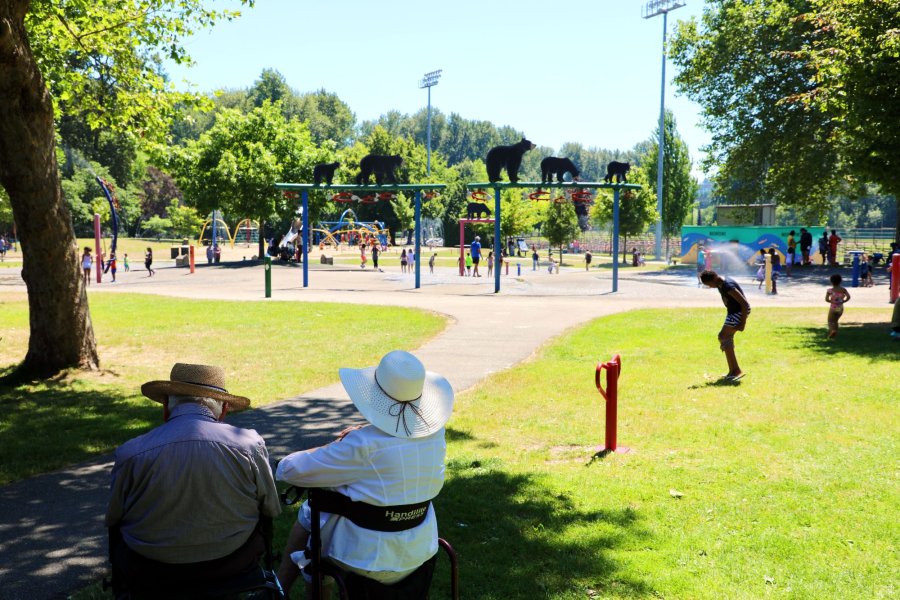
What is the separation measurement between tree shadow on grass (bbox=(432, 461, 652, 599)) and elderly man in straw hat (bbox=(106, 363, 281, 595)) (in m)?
1.59

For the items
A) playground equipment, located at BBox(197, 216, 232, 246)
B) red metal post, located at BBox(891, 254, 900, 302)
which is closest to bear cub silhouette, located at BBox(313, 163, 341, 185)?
playground equipment, located at BBox(197, 216, 232, 246)

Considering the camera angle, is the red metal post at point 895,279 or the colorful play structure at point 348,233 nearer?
the red metal post at point 895,279

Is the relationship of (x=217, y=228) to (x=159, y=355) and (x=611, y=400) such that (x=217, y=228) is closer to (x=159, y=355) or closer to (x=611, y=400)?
(x=159, y=355)

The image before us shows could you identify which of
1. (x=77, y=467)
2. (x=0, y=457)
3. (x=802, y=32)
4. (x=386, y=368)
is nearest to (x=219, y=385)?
(x=386, y=368)

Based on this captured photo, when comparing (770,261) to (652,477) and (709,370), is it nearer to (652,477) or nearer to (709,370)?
(709,370)

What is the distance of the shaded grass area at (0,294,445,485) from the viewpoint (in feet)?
28.8

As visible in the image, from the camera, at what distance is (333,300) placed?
2439 cm

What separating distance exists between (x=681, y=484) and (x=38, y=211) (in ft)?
29.9

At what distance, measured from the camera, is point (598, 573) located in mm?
5184

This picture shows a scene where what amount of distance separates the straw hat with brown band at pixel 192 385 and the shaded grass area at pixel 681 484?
189cm

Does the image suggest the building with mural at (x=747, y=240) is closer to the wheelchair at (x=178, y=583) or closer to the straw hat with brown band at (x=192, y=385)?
the straw hat with brown band at (x=192, y=385)

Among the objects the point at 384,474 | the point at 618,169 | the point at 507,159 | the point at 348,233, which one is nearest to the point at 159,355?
the point at 384,474

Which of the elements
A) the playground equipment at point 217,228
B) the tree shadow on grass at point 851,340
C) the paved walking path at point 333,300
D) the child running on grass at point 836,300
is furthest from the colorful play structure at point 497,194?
the playground equipment at point 217,228

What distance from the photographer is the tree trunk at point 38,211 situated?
34.8 feet
